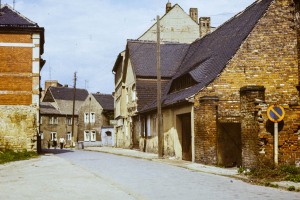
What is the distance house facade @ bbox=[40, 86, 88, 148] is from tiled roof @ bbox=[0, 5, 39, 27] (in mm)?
36779

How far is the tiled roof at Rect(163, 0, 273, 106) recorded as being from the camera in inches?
788

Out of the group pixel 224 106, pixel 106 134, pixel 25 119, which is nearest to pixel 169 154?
pixel 224 106

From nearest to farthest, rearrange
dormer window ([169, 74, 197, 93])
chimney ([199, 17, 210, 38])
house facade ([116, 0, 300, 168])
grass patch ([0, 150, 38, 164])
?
house facade ([116, 0, 300, 168]), grass patch ([0, 150, 38, 164]), dormer window ([169, 74, 197, 93]), chimney ([199, 17, 210, 38])

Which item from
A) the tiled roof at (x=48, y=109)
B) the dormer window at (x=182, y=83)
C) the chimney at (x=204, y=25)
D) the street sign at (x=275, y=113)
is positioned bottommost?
the street sign at (x=275, y=113)

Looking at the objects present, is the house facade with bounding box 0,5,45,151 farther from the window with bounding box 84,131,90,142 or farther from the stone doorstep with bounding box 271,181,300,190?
the window with bounding box 84,131,90,142

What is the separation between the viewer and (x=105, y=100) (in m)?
68.2

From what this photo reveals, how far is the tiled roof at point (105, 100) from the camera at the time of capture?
66.2 m

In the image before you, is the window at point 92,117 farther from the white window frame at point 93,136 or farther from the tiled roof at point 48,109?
the tiled roof at point 48,109

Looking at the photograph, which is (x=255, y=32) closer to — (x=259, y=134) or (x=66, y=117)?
(x=259, y=134)

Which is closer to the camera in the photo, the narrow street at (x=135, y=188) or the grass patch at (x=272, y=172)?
the narrow street at (x=135, y=188)

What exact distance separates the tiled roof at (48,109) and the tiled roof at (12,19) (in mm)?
39233

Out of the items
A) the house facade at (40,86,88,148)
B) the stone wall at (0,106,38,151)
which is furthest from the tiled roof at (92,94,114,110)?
the stone wall at (0,106,38,151)

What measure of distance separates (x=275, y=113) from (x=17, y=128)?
1739 centimetres

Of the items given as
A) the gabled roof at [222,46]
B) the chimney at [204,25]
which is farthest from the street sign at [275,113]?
the chimney at [204,25]
